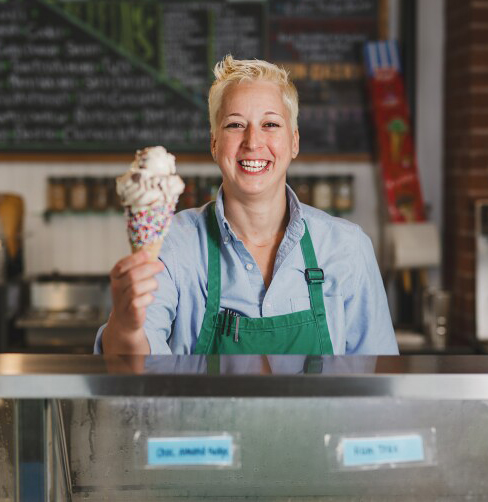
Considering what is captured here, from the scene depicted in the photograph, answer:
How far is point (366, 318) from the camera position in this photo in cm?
179

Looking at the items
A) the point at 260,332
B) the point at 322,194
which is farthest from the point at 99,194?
the point at 260,332

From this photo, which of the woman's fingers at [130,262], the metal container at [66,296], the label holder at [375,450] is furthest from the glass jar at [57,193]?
the label holder at [375,450]

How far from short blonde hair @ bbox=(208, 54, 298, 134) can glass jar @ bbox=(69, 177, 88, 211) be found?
99.6 inches

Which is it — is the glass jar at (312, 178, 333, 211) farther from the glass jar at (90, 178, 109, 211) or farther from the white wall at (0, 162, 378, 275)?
the glass jar at (90, 178, 109, 211)

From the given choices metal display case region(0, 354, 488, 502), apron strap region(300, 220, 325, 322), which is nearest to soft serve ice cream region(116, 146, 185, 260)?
metal display case region(0, 354, 488, 502)

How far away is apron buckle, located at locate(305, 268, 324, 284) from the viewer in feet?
5.78

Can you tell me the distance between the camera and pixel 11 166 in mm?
4266

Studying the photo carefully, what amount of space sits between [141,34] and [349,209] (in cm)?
144

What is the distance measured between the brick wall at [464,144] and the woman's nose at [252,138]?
2.36m

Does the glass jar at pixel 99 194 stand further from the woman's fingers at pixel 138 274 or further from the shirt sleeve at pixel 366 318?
the woman's fingers at pixel 138 274

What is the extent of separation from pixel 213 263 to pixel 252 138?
0.29 m

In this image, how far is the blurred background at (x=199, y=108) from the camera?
4.17 metres

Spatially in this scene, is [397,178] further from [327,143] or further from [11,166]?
[11,166]

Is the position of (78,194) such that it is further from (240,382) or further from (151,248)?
(240,382)
